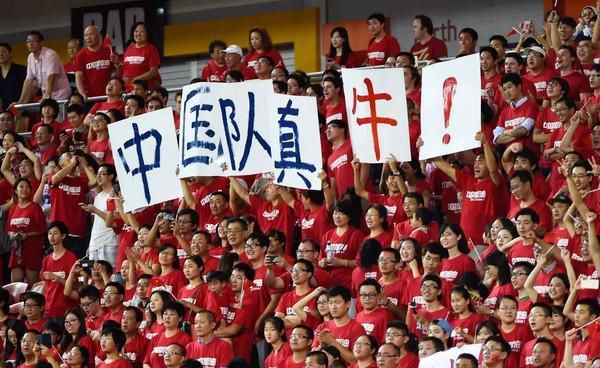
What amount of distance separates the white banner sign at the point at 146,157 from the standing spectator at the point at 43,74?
3539mm

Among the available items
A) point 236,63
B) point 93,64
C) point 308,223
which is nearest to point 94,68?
point 93,64

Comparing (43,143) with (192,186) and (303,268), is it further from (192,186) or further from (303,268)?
(303,268)

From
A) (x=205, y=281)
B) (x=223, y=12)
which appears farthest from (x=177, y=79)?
(x=205, y=281)

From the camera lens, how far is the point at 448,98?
45.6ft

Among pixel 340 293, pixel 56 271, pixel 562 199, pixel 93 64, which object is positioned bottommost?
pixel 56 271

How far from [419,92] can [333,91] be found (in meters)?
0.80

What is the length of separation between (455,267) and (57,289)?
4381 mm

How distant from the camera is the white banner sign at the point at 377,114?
1422 cm

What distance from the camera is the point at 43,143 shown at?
17.3 meters

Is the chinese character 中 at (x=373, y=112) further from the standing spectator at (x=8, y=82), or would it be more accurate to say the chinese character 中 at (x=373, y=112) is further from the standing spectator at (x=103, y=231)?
the standing spectator at (x=8, y=82)

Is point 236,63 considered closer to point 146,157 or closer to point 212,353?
point 146,157

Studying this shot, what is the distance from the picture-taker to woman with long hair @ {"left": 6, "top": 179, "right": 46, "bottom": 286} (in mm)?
16391

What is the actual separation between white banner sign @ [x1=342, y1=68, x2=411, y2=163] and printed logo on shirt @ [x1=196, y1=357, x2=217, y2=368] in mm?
2286

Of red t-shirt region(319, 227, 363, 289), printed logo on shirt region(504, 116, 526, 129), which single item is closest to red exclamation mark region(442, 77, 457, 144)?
printed logo on shirt region(504, 116, 526, 129)
